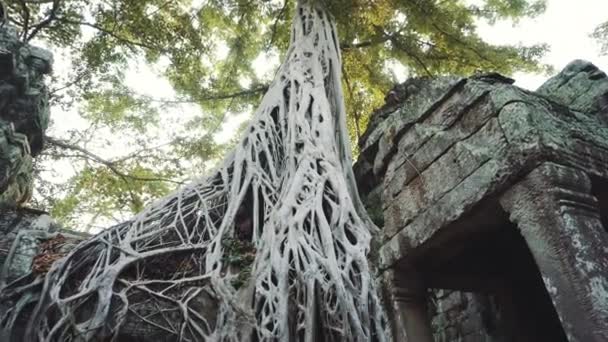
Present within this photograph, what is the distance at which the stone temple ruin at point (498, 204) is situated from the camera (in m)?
1.32

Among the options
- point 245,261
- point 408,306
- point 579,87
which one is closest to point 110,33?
point 245,261

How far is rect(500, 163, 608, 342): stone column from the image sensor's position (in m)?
1.20

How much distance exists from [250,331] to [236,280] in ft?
1.39

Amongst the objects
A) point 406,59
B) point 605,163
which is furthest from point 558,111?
point 406,59

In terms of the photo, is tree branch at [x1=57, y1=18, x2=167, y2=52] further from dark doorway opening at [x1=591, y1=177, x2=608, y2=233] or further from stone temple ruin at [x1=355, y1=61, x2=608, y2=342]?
dark doorway opening at [x1=591, y1=177, x2=608, y2=233]

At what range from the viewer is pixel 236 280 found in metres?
2.16

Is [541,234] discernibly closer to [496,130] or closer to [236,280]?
[496,130]

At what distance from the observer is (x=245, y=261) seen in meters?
2.26

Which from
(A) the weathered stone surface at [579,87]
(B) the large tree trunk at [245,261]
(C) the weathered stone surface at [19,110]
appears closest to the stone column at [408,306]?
(B) the large tree trunk at [245,261]

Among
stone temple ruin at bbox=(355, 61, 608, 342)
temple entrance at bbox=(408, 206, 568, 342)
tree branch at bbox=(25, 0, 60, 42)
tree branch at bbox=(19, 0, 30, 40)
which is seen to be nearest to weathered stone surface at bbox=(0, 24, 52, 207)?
tree branch at bbox=(19, 0, 30, 40)

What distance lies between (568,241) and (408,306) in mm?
869

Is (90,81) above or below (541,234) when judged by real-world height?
above

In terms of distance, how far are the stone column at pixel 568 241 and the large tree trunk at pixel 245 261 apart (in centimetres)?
73

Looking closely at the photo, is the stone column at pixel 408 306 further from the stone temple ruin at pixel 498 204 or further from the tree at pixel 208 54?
the tree at pixel 208 54
